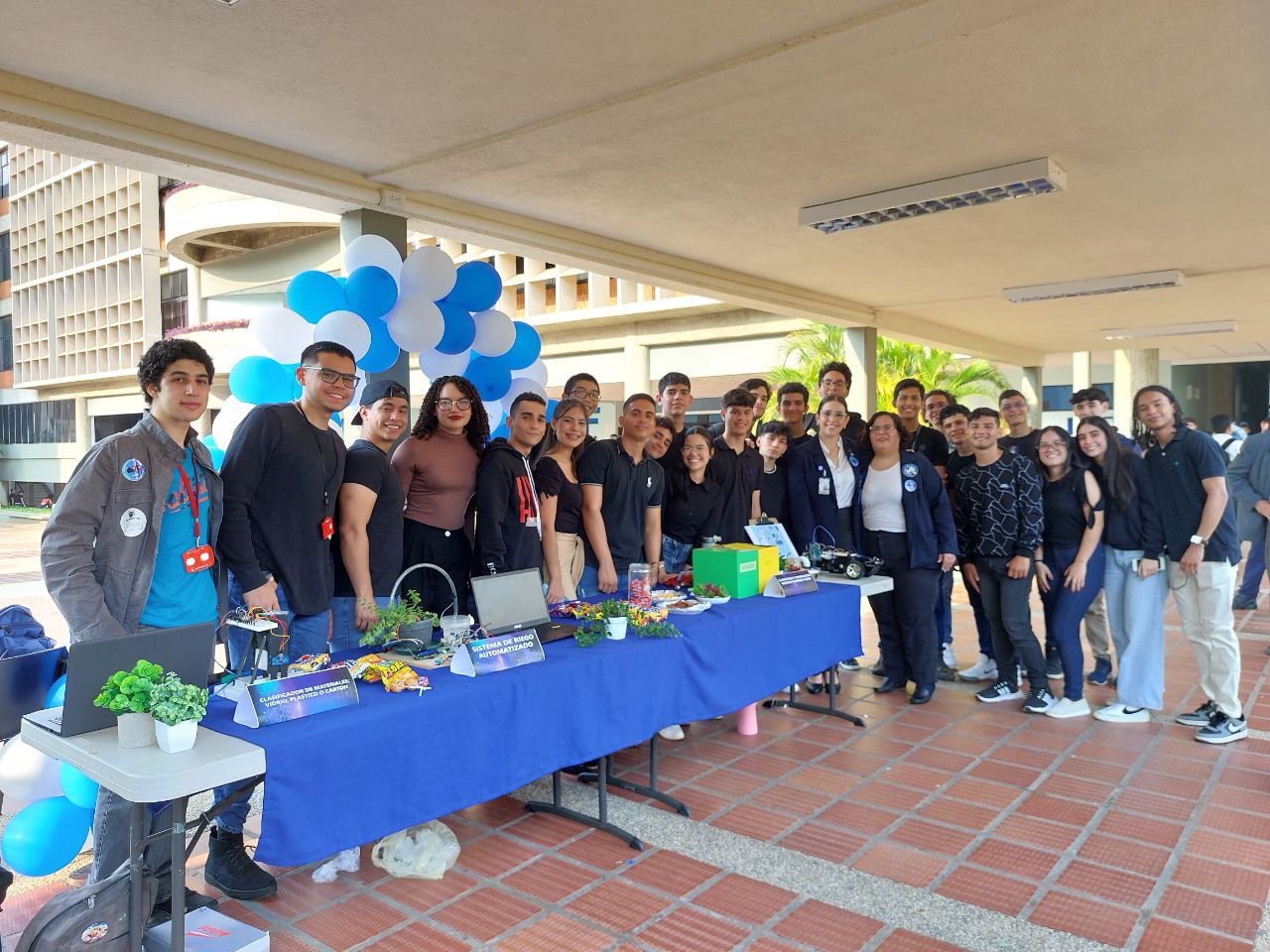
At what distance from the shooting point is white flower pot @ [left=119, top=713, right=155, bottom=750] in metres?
1.89

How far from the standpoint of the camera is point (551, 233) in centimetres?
558

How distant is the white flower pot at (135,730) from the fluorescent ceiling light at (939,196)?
430 centimetres

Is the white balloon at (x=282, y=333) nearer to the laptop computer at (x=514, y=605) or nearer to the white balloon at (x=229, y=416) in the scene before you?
the white balloon at (x=229, y=416)

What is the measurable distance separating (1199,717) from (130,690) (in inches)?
177

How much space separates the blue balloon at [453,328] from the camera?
14.7ft

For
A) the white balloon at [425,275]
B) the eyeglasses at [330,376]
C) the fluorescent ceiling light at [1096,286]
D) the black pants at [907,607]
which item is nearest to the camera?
the eyeglasses at [330,376]

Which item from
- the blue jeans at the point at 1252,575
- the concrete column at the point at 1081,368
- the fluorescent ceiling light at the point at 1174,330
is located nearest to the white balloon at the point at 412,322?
the blue jeans at the point at 1252,575

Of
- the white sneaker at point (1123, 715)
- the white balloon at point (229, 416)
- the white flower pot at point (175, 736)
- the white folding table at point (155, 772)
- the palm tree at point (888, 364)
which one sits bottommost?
the white sneaker at point (1123, 715)

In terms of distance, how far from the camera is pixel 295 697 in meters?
2.15

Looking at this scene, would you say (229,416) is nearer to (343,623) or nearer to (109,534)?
(343,623)

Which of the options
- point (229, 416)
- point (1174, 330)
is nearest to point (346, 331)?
point (229, 416)

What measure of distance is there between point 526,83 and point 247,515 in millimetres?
1913

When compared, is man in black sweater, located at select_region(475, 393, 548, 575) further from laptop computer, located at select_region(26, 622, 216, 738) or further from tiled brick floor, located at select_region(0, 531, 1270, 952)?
laptop computer, located at select_region(26, 622, 216, 738)

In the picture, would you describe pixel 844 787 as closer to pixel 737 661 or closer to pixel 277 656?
pixel 737 661
